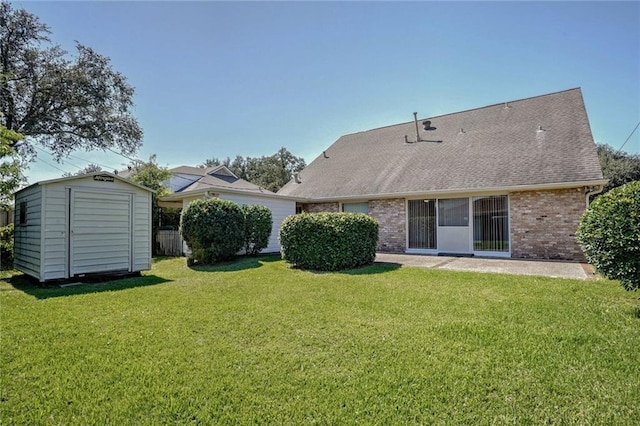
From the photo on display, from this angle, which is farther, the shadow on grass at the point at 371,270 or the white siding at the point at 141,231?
the white siding at the point at 141,231

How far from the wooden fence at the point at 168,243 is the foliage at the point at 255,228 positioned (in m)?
4.04

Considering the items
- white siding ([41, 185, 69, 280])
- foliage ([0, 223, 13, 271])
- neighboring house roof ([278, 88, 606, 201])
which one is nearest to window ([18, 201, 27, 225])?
white siding ([41, 185, 69, 280])

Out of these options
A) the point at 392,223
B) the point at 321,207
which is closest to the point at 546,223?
the point at 392,223

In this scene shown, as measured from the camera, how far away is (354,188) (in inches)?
584

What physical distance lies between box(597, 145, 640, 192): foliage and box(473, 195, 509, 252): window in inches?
700

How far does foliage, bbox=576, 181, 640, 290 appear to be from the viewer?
15.4 ft

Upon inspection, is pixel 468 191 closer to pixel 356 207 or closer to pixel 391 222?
pixel 391 222

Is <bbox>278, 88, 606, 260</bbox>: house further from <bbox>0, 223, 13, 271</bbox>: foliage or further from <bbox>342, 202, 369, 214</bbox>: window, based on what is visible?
<bbox>0, 223, 13, 271</bbox>: foliage

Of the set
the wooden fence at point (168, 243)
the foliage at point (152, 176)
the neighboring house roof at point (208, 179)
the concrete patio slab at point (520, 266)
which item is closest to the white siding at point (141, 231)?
the wooden fence at point (168, 243)

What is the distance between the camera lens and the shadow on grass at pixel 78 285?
6438mm

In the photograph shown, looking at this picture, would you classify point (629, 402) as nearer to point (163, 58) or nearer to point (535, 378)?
point (535, 378)

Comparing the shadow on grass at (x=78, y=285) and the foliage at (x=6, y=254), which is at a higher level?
the foliage at (x=6, y=254)

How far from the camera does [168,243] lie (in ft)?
46.8

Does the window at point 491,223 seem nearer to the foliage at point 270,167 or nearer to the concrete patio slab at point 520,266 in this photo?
the concrete patio slab at point 520,266
